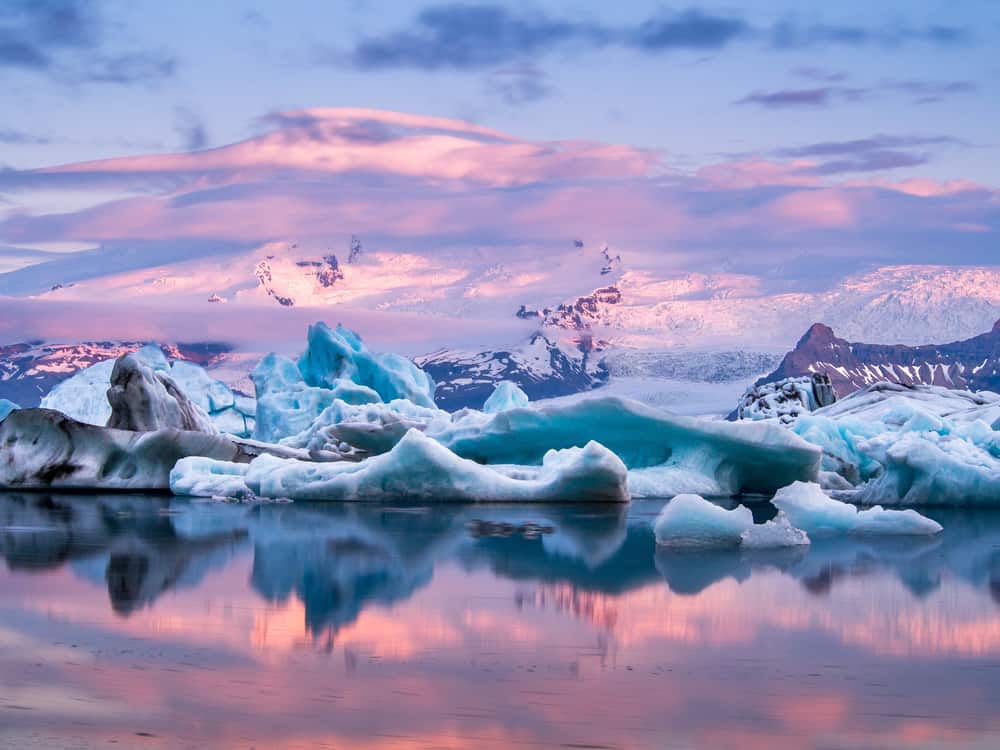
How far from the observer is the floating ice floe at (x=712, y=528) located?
916 cm

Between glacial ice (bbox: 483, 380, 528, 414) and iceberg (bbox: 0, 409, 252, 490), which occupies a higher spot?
glacial ice (bbox: 483, 380, 528, 414)

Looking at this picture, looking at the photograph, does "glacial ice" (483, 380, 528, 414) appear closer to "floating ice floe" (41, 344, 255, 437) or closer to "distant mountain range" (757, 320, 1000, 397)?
"floating ice floe" (41, 344, 255, 437)

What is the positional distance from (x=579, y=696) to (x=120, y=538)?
6385 mm

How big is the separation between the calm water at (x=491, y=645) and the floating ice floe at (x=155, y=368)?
2193cm

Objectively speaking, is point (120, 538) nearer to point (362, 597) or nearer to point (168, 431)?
point (362, 597)

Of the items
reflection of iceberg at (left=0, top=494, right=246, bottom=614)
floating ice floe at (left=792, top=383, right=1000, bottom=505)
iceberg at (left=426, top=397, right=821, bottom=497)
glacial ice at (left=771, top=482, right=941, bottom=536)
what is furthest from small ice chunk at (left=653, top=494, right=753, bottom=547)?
floating ice floe at (left=792, top=383, right=1000, bottom=505)

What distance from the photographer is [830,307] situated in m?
80.2

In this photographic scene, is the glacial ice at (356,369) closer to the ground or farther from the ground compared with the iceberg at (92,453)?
farther from the ground

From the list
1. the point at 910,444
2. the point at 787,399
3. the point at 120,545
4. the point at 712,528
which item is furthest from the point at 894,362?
the point at 120,545

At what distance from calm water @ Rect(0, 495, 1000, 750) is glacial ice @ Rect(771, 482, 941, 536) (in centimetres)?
125

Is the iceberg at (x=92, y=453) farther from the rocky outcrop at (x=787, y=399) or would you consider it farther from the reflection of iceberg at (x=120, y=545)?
the rocky outcrop at (x=787, y=399)

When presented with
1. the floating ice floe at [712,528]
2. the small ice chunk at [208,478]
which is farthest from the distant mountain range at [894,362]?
the floating ice floe at [712,528]

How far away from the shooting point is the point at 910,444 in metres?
15.3

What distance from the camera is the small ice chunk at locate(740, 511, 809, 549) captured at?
30.4ft
